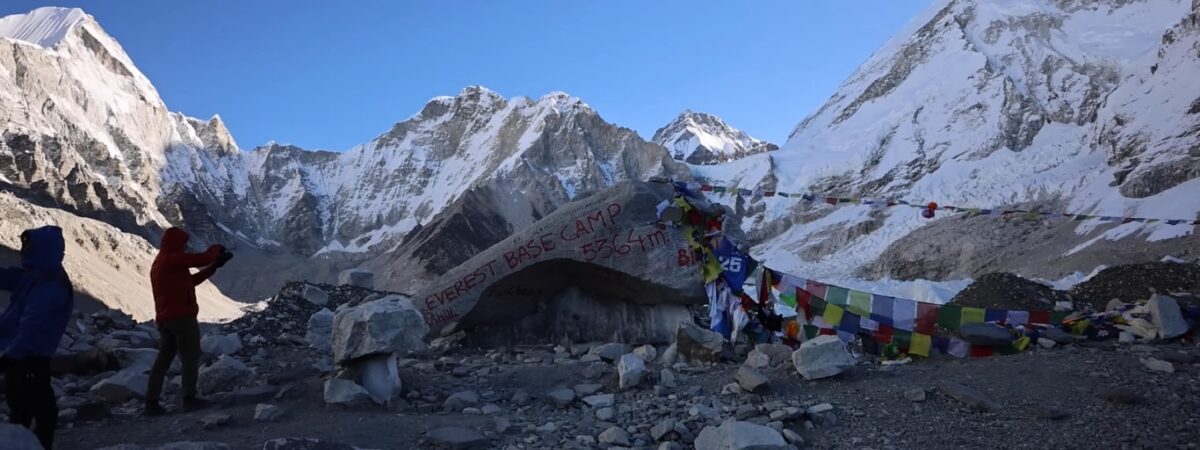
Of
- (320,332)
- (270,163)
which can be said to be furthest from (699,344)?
(270,163)

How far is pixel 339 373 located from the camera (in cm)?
662

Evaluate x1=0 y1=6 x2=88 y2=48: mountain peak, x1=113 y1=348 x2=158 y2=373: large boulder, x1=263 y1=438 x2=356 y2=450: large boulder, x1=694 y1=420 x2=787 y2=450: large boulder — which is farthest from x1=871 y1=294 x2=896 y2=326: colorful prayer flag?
x1=0 y1=6 x2=88 y2=48: mountain peak

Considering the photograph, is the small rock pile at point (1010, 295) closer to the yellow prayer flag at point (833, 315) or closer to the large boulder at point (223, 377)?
the yellow prayer flag at point (833, 315)

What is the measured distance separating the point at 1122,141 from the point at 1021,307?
204 ft

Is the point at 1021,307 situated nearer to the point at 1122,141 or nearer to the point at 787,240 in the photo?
the point at 1122,141

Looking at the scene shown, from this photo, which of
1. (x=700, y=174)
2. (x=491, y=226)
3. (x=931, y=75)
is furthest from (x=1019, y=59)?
(x=491, y=226)

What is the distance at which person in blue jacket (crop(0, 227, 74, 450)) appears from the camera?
4344 mm

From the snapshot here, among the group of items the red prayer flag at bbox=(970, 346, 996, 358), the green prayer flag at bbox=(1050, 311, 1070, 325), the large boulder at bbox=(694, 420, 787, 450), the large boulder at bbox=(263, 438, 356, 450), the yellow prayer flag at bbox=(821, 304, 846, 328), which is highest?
the large boulder at bbox=(263, 438, 356, 450)

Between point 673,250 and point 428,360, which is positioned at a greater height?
point 673,250

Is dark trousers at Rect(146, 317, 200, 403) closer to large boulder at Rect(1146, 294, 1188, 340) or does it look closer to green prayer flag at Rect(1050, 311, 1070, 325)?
green prayer flag at Rect(1050, 311, 1070, 325)

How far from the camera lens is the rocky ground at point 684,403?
4699mm

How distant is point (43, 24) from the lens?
10138 centimetres

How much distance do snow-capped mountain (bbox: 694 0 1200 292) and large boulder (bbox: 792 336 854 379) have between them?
105 ft

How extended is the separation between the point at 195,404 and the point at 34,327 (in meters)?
1.69
